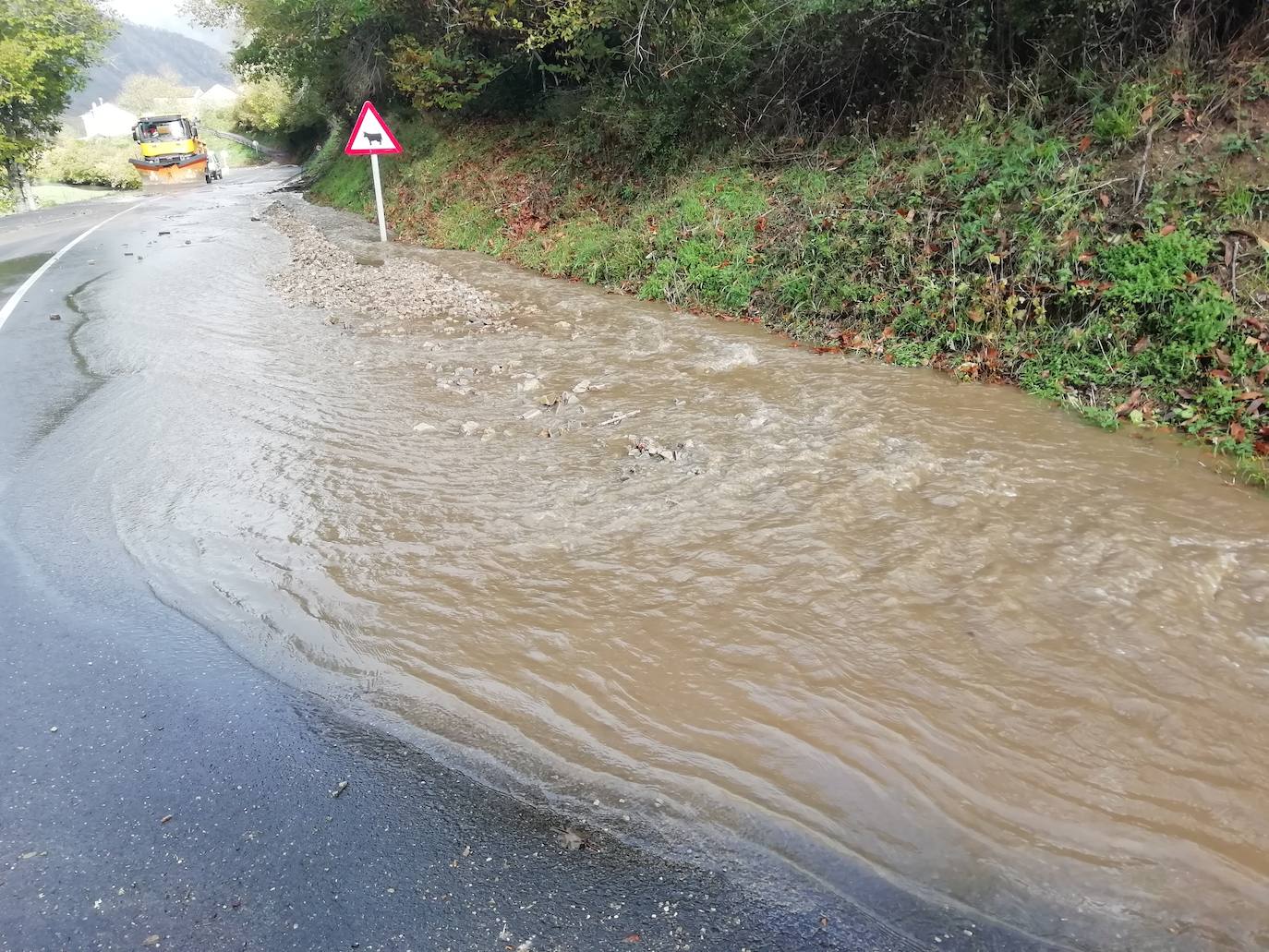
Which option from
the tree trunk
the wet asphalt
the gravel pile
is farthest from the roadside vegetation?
the tree trunk

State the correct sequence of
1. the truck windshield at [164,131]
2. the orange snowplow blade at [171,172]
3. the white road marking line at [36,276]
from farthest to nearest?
the truck windshield at [164,131], the orange snowplow blade at [171,172], the white road marking line at [36,276]

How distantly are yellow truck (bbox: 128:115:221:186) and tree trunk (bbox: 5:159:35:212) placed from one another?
775 cm

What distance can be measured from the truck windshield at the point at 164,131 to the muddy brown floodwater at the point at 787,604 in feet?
124

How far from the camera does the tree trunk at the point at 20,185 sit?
92.6 feet

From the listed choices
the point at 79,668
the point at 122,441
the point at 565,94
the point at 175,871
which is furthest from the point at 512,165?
the point at 175,871

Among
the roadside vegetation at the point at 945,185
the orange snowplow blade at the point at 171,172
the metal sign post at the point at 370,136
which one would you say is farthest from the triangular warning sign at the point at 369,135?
the orange snowplow blade at the point at 171,172

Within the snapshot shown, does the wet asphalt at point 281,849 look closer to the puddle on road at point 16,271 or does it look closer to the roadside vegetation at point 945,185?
the roadside vegetation at point 945,185

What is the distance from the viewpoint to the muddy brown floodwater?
108 inches

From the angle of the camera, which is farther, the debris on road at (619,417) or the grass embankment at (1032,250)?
the debris on road at (619,417)

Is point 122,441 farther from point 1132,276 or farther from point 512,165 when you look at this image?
point 512,165

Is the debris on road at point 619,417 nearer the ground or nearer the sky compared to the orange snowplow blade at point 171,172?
nearer the ground

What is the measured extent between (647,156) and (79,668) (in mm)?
11162

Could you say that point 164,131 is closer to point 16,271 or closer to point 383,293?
point 16,271

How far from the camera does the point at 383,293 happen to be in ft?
35.7
